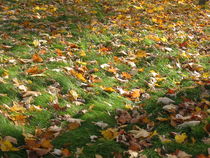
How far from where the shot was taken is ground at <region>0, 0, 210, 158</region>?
10.3 ft

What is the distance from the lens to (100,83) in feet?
15.6

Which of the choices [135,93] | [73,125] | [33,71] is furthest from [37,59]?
[73,125]

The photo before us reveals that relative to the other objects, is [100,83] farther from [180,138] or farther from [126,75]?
[180,138]

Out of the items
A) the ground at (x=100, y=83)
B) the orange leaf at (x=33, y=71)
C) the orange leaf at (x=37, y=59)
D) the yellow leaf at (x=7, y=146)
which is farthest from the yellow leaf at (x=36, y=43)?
the yellow leaf at (x=7, y=146)

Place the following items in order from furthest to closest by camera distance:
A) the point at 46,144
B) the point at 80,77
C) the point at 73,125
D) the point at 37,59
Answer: the point at 37,59 < the point at 80,77 < the point at 73,125 < the point at 46,144

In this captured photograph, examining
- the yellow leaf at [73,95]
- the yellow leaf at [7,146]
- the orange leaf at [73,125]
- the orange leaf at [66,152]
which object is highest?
the yellow leaf at [7,146]

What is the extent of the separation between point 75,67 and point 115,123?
174 cm

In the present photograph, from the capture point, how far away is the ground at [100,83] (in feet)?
10.3

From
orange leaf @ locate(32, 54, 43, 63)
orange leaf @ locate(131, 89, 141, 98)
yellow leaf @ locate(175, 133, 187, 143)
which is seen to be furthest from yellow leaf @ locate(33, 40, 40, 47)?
yellow leaf @ locate(175, 133, 187, 143)

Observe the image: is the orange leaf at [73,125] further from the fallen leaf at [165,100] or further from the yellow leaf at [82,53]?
the yellow leaf at [82,53]

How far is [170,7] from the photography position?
9.91 meters

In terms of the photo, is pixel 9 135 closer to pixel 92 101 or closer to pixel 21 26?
pixel 92 101

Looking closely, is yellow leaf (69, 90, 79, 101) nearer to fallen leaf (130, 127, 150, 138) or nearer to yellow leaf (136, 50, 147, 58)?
fallen leaf (130, 127, 150, 138)

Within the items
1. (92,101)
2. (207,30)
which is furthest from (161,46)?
(92,101)
